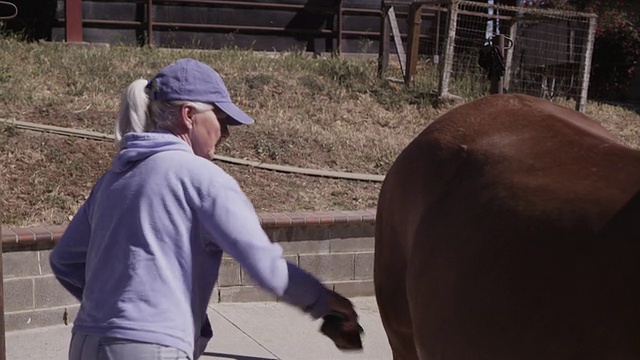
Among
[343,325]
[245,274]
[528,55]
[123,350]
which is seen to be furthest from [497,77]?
[123,350]

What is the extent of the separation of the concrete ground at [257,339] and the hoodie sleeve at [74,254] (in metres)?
2.32

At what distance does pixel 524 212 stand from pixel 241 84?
23.8 feet

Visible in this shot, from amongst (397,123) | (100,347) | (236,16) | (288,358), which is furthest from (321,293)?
(236,16)

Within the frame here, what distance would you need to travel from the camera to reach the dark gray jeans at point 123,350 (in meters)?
2.57

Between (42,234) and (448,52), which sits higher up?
(448,52)

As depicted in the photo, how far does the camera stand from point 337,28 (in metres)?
13.8

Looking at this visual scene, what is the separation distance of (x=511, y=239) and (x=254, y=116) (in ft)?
20.8

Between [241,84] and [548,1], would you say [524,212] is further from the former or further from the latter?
[548,1]

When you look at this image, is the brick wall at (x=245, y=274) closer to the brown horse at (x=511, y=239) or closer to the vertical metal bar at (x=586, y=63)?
the brown horse at (x=511, y=239)

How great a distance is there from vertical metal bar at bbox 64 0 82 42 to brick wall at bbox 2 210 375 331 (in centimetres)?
653

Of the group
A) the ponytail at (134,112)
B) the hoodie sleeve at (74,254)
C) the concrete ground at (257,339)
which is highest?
the ponytail at (134,112)

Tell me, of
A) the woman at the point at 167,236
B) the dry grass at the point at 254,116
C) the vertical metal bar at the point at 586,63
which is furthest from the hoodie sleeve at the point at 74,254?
the vertical metal bar at the point at 586,63

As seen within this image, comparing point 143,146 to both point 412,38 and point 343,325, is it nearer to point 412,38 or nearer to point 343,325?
point 343,325

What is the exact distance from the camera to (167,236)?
2631 millimetres
